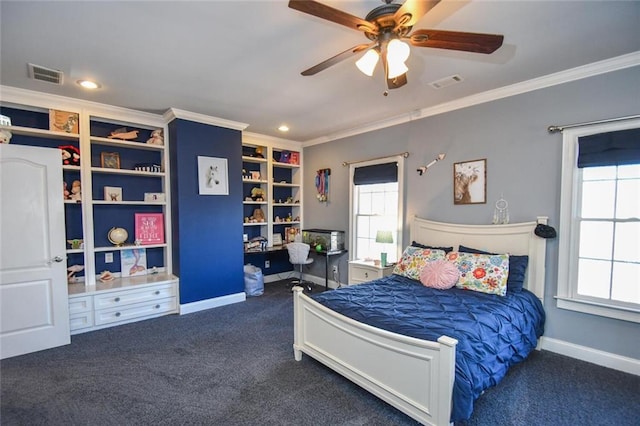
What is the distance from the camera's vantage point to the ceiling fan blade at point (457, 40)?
1.61 metres

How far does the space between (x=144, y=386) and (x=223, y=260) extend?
2.03 m

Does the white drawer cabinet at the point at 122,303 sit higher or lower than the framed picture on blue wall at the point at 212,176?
lower

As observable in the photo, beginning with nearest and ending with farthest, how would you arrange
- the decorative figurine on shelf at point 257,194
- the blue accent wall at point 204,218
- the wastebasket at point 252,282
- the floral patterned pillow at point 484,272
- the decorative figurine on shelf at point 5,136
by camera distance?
1. the floral patterned pillow at point 484,272
2. the decorative figurine on shelf at point 5,136
3. the blue accent wall at point 204,218
4. the wastebasket at point 252,282
5. the decorative figurine on shelf at point 257,194

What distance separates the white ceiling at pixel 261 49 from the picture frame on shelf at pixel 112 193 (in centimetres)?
106

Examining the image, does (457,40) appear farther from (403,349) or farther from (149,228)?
(149,228)

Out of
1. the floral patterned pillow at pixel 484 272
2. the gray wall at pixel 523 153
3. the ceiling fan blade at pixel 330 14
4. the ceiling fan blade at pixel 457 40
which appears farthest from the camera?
the floral patterned pillow at pixel 484 272

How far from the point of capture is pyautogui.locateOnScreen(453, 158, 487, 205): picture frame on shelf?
3.31 m

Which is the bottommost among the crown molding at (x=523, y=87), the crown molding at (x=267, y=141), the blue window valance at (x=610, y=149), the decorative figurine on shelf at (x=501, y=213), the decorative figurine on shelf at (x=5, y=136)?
the decorative figurine on shelf at (x=501, y=213)

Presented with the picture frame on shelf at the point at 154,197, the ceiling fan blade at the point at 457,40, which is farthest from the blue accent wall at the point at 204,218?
the ceiling fan blade at the point at 457,40

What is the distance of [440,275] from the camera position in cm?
288

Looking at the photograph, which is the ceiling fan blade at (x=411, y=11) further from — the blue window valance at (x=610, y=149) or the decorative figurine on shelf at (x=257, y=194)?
the decorative figurine on shelf at (x=257, y=194)

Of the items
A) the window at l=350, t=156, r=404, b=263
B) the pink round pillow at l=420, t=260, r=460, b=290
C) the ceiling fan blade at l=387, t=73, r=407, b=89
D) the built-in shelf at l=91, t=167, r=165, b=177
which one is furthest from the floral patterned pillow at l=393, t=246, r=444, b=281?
the built-in shelf at l=91, t=167, r=165, b=177

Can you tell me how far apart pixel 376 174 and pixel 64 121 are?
12.8 ft

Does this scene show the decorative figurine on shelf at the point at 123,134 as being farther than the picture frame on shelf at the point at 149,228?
No
